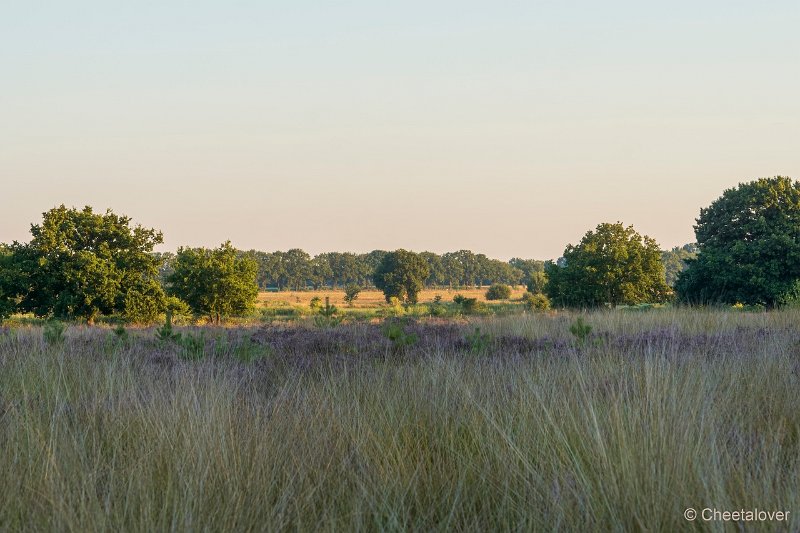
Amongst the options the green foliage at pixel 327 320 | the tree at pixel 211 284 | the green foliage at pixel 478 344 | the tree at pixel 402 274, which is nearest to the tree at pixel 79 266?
the tree at pixel 211 284

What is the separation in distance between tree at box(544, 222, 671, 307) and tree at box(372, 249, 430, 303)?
62.5 m

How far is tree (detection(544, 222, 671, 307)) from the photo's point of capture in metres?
34.0

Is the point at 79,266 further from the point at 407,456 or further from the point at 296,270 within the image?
the point at 296,270

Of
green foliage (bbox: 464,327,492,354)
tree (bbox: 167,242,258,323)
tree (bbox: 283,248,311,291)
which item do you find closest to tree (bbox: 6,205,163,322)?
tree (bbox: 167,242,258,323)

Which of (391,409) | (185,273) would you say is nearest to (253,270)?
(185,273)

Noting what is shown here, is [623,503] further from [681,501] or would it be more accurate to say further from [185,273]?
[185,273]

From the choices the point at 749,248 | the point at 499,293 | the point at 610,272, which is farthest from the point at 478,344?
the point at 499,293

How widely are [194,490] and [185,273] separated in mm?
37635

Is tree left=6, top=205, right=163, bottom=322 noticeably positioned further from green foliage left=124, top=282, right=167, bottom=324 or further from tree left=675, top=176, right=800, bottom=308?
tree left=675, top=176, right=800, bottom=308

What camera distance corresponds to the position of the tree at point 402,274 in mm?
99350

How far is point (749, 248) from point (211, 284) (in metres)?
26.0

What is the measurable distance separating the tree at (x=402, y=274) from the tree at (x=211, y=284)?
190ft

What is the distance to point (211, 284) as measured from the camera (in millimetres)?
38625

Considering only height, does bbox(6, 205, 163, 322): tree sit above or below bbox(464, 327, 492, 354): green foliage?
above
